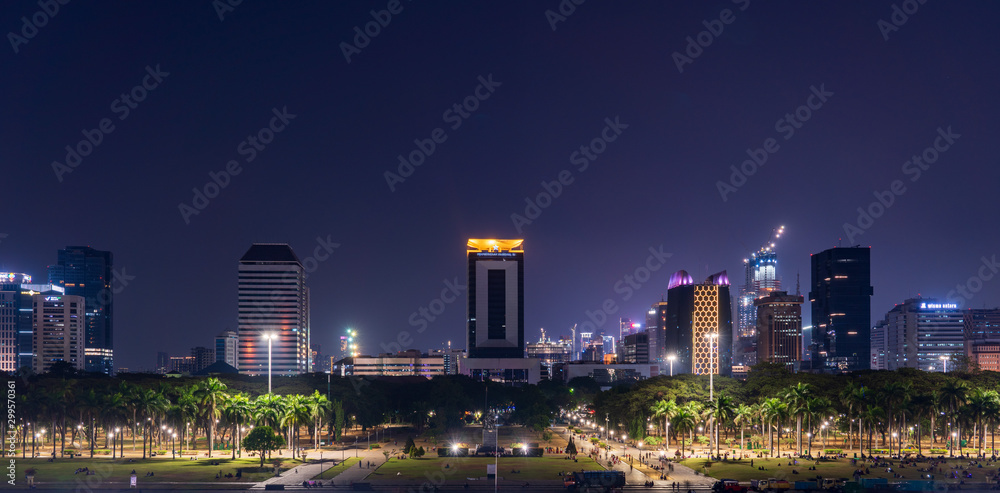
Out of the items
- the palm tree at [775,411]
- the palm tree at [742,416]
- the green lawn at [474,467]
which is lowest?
the green lawn at [474,467]

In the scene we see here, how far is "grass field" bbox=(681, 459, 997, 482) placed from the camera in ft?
340

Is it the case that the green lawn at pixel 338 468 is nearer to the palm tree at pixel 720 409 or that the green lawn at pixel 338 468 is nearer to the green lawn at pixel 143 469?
the green lawn at pixel 143 469

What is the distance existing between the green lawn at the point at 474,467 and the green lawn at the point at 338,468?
4.53 m

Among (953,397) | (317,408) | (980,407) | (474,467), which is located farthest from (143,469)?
(980,407)

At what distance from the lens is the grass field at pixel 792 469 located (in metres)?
104

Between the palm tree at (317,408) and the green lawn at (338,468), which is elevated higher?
the palm tree at (317,408)

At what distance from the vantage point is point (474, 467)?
378ft

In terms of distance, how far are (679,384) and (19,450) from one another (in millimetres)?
109213

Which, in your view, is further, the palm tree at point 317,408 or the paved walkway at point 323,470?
the palm tree at point 317,408

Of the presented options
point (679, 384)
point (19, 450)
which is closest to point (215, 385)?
point (19, 450)

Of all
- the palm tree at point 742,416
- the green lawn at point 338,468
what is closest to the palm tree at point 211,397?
the green lawn at point 338,468

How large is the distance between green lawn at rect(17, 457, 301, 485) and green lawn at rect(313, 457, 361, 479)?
6017mm

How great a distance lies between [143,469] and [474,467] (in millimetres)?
40553

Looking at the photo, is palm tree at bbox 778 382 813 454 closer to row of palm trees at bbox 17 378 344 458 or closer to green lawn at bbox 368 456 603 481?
green lawn at bbox 368 456 603 481
